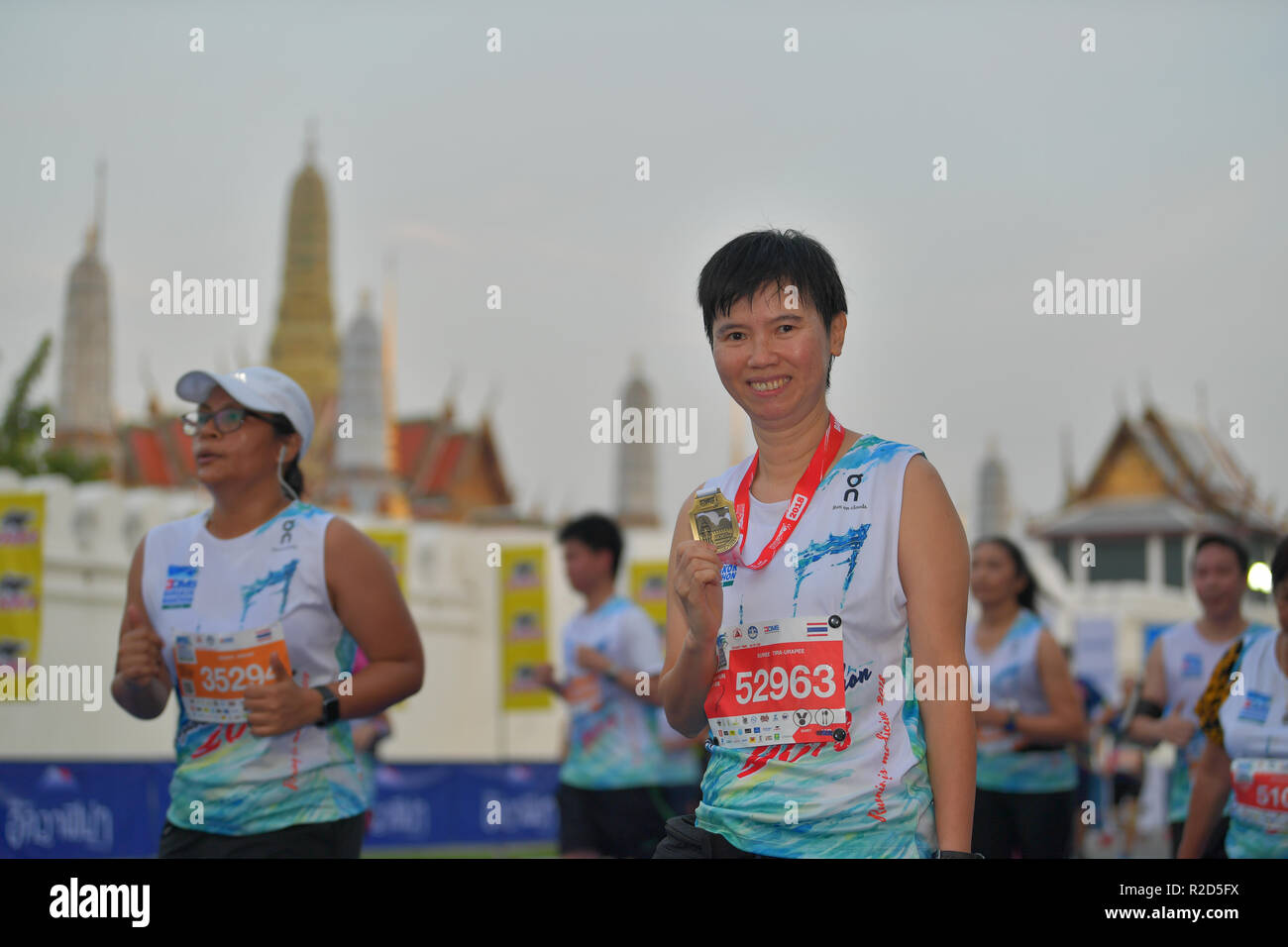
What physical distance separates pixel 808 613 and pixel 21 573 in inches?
386

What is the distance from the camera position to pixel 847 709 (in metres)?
2.47

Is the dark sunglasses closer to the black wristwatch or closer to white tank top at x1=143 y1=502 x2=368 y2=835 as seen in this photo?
white tank top at x1=143 y1=502 x2=368 y2=835

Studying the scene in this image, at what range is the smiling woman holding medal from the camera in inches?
96.0

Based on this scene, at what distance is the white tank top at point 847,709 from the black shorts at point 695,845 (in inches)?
0.7

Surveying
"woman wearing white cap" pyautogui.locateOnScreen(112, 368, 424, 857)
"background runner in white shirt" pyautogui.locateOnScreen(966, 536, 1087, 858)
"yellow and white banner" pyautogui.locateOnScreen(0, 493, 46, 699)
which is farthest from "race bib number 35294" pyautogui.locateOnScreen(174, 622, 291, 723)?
"yellow and white banner" pyautogui.locateOnScreen(0, 493, 46, 699)

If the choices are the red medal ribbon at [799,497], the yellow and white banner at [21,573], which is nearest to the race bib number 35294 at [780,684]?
the red medal ribbon at [799,497]

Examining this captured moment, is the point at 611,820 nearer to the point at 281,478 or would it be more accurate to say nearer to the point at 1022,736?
the point at 1022,736

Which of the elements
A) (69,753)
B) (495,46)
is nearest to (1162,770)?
(69,753)

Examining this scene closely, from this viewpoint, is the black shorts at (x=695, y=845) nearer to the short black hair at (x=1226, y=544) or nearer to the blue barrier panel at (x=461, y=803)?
the short black hair at (x=1226, y=544)

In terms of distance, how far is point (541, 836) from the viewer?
47.3 ft

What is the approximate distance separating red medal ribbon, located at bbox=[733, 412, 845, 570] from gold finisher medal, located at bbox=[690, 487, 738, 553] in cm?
5

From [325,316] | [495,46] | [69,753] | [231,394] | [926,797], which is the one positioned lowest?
[69,753]
